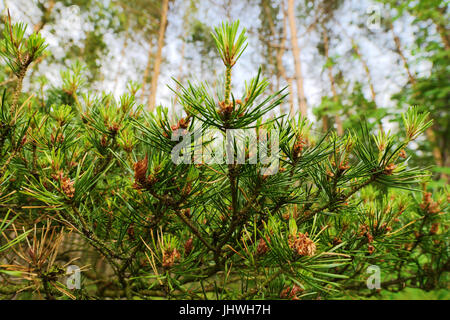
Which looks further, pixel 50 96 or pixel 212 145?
pixel 50 96

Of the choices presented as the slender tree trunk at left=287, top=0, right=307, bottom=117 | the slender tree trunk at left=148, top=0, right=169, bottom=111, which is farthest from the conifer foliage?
the slender tree trunk at left=148, top=0, right=169, bottom=111

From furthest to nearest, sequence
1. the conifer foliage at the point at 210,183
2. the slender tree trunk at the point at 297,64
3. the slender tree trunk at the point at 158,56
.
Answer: the slender tree trunk at the point at 158,56 → the slender tree trunk at the point at 297,64 → the conifer foliage at the point at 210,183

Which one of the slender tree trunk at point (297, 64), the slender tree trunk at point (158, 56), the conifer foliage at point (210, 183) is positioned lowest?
the conifer foliage at point (210, 183)

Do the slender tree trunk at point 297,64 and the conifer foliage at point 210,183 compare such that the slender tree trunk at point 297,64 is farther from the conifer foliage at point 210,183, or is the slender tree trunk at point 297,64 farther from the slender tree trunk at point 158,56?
the slender tree trunk at point 158,56

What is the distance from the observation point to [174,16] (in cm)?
615

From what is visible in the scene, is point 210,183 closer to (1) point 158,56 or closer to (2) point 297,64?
(2) point 297,64

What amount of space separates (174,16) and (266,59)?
116 inches

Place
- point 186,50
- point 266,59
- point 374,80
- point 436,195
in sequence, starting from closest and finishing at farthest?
point 436,195 < point 374,80 < point 266,59 < point 186,50

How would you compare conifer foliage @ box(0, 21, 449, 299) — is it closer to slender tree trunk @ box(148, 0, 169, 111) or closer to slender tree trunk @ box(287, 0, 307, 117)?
slender tree trunk @ box(287, 0, 307, 117)

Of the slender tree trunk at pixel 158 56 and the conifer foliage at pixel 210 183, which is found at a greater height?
the slender tree trunk at pixel 158 56

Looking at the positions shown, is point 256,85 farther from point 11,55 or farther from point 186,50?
point 186,50

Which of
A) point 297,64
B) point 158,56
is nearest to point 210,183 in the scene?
point 297,64

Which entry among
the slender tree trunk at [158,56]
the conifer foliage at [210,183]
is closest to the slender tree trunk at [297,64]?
the conifer foliage at [210,183]

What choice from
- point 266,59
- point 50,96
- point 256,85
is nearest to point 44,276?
point 256,85
